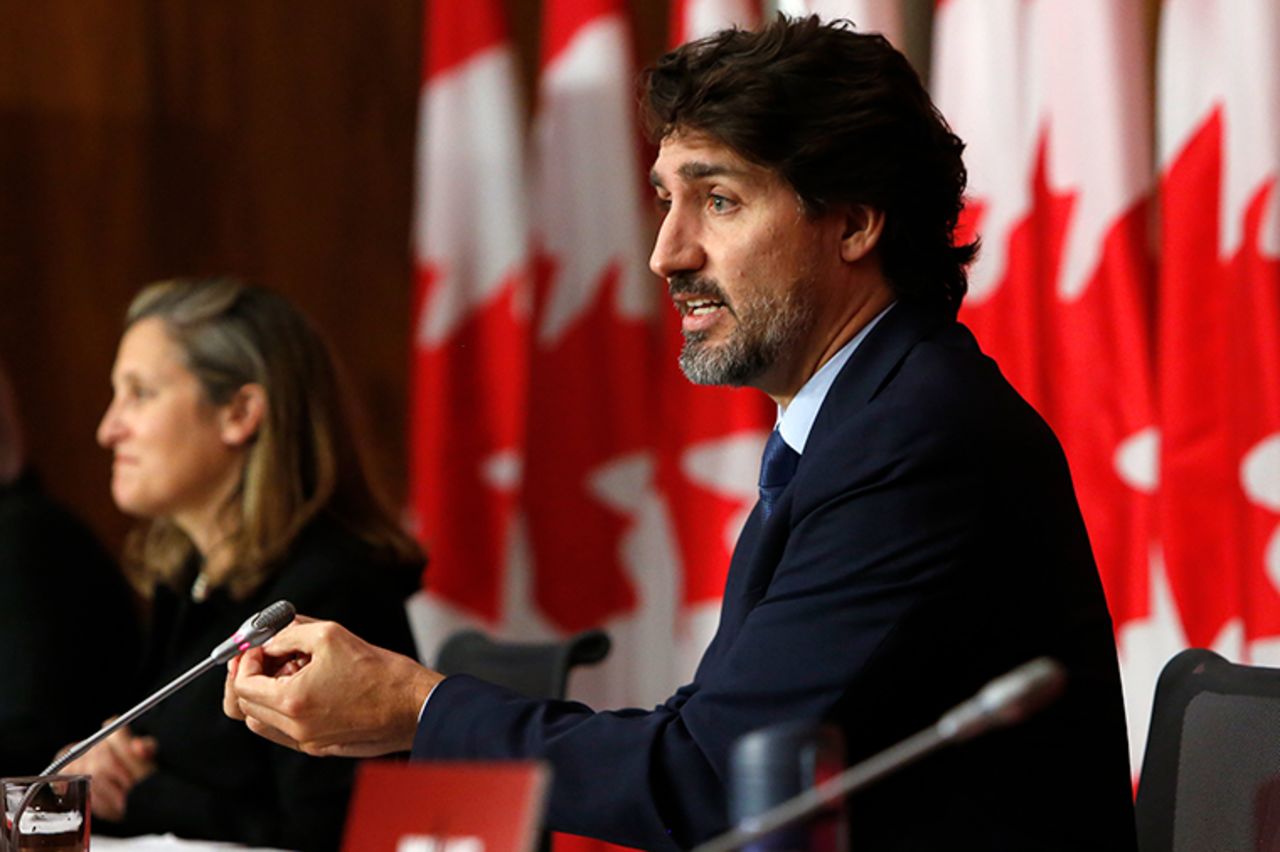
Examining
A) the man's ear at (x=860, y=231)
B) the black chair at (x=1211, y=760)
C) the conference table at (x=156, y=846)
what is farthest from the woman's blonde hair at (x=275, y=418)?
the black chair at (x=1211, y=760)

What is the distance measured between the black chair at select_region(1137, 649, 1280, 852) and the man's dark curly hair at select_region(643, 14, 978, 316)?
481mm

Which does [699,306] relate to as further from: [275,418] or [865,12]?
[865,12]

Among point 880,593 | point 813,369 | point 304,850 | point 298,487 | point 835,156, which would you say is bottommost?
point 304,850

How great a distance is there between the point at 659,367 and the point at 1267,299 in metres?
1.50

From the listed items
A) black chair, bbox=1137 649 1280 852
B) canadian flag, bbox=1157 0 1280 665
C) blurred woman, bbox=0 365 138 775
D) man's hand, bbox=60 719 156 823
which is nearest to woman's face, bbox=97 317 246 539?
blurred woman, bbox=0 365 138 775

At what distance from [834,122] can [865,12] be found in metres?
1.40

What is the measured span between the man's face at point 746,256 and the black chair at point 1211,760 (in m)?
0.54

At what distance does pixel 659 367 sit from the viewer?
12.3 ft

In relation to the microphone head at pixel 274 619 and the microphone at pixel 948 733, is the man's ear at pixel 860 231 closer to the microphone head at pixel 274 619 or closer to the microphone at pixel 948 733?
the microphone head at pixel 274 619

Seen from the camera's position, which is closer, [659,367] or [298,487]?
[298,487]

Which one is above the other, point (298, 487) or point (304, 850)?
point (298, 487)

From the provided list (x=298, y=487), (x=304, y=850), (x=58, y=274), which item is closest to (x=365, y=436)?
(x=298, y=487)

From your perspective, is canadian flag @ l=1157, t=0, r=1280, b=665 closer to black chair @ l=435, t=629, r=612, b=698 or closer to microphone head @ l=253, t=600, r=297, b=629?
black chair @ l=435, t=629, r=612, b=698

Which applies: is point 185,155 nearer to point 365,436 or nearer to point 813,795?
point 365,436
